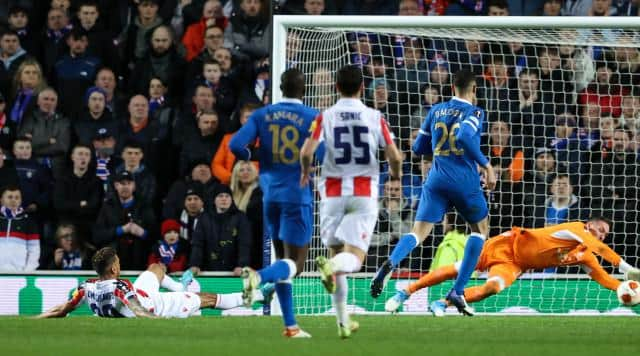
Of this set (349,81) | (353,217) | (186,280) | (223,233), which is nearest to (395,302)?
(186,280)

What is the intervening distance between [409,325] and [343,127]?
2.62m

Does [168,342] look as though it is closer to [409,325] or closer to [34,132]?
[409,325]

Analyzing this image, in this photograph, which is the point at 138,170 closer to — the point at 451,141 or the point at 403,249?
the point at 403,249

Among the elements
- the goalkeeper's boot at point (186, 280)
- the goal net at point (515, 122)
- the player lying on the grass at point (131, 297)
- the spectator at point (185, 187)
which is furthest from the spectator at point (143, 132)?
the player lying on the grass at point (131, 297)

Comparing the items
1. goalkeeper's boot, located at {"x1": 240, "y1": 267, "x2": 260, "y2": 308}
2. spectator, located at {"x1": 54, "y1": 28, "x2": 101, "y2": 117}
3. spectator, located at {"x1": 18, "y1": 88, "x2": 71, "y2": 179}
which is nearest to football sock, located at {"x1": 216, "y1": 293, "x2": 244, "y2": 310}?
goalkeeper's boot, located at {"x1": 240, "y1": 267, "x2": 260, "y2": 308}

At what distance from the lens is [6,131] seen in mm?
18188

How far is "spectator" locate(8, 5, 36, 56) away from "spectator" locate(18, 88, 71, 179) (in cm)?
129

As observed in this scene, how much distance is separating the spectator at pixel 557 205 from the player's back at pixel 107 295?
5327 mm

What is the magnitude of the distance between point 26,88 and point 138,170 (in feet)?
7.14

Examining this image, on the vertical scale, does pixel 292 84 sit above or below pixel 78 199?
above

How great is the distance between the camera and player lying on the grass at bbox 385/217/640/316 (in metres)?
14.1

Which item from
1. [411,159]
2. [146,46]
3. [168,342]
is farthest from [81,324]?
[146,46]

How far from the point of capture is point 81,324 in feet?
41.2

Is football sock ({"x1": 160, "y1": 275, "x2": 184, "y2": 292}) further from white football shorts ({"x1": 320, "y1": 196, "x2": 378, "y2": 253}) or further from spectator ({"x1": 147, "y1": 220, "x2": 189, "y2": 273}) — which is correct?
white football shorts ({"x1": 320, "y1": 196, "x2": 378, "y2": 253})
